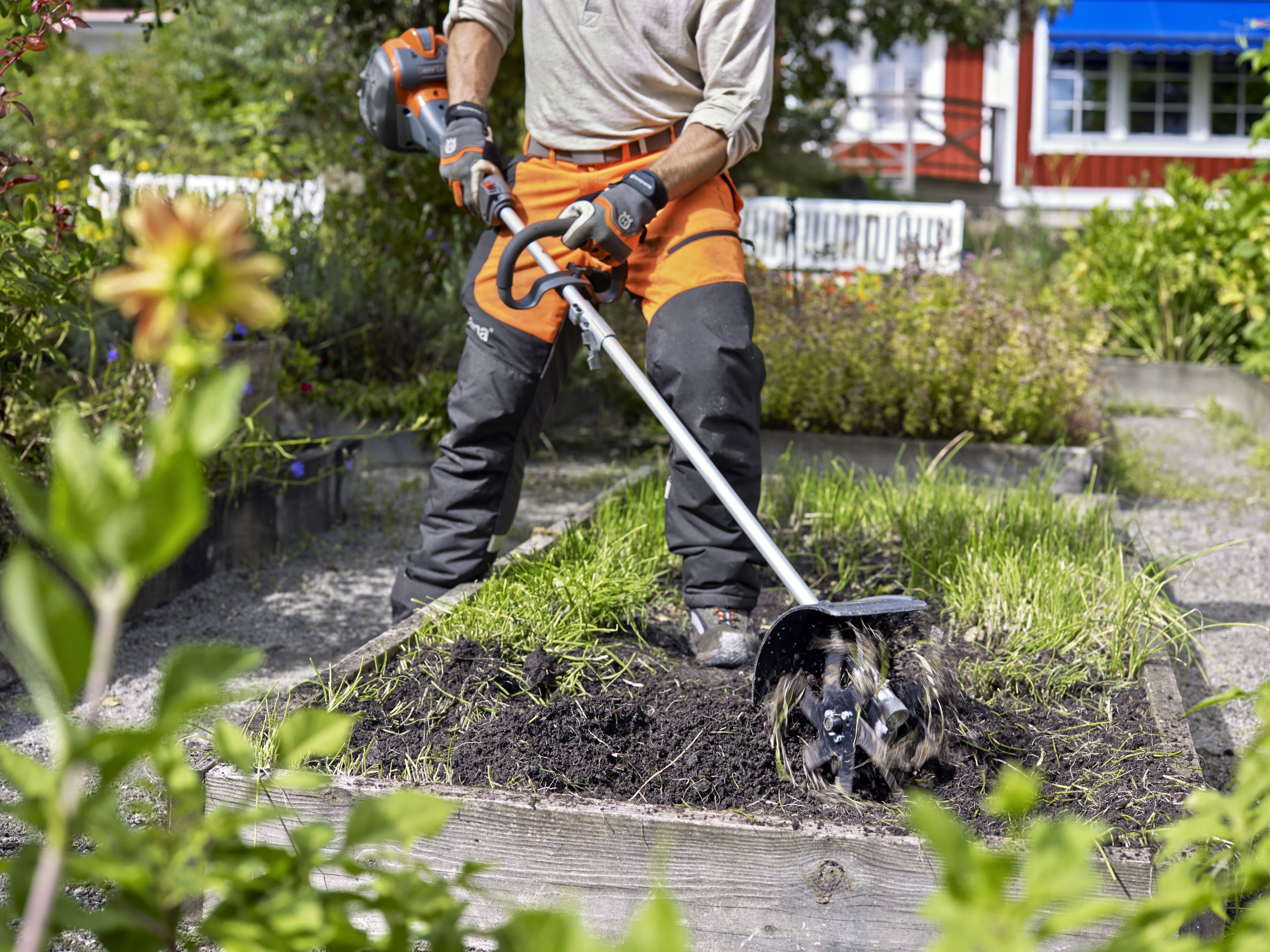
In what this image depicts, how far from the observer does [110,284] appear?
52 centimetres

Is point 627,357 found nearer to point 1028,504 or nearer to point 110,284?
point 1028,504

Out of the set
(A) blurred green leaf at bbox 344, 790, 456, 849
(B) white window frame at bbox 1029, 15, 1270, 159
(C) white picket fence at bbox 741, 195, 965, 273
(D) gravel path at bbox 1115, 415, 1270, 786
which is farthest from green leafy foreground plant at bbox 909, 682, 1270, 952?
(B) white window frame at bbox 1029, 15, 1270, 159

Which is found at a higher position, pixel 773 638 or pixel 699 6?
pixel 699 6

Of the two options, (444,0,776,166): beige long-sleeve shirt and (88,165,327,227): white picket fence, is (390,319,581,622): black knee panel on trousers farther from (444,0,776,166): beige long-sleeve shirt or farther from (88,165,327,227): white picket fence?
(88,165,327,227): white picket fence

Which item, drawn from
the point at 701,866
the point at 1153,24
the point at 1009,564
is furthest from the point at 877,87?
the point at 701,866

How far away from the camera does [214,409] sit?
21.0 inches

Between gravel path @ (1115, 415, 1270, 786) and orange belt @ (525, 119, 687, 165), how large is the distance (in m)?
1.83

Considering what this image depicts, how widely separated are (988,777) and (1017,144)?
17716 millimetres

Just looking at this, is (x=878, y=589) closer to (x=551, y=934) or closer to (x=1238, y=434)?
(x=551, y=934)

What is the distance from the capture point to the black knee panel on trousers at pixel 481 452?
286 centimetres

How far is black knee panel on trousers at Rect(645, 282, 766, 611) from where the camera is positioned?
2.64 m

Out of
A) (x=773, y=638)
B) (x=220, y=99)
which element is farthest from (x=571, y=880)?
(x=220, y=99)

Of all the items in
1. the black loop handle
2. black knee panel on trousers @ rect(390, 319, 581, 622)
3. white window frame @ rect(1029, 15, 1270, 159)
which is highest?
white window frame @ rect(1029, 15, 1270, 159)

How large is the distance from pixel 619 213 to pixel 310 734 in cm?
201
